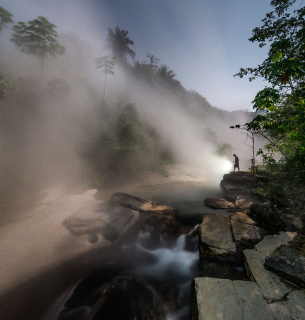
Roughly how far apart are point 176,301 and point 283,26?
12023mm

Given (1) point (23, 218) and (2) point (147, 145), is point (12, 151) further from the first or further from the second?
(2) point (147, 145)

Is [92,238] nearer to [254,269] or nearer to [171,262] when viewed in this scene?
[171,262]

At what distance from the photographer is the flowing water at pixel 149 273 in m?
4.04

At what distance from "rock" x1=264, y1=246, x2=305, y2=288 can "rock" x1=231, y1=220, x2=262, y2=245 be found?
4.23ft

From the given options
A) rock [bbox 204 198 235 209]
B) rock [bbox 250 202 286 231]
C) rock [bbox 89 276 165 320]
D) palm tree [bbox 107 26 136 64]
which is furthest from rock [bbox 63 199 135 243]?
palm tree [bbox 107 26 136 64]

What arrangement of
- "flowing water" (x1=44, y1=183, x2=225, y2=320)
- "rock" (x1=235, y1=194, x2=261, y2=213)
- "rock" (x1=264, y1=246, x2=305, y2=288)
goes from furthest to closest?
"rock" (x1=235, y1=194, x2=261, y2=213) → "flowing water" (x1=44, y1=183, x2=225, y2=320) → "rock" (x1=264, y1=246, x2=305, y2=288)

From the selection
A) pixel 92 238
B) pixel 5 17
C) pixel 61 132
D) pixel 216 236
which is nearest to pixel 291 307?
pixel 216 236

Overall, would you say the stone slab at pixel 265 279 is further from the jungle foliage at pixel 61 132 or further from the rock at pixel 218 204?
the jungle foliage at pixel 61 132

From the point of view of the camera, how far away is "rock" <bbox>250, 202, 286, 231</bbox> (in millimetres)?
6500

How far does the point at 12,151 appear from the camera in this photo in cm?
1297

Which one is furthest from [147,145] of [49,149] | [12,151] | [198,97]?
[198,97]

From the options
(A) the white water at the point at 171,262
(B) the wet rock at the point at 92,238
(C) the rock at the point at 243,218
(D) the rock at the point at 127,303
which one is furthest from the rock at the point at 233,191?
(B) the wet rock at the point at 92,238

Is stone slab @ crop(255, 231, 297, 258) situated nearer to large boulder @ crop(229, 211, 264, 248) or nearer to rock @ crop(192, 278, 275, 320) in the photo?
large boulder @ crop(229, 211, 264, 248)

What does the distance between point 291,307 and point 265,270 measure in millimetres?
1074
